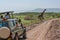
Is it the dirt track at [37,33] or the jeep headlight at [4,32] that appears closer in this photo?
the jeep headlight at [4,32]

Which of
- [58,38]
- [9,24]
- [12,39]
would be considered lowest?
[58,38]

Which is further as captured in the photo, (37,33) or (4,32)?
(37,33)

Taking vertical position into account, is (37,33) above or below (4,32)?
below

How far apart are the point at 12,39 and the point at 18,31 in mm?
2032

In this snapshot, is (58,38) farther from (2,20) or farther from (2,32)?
(2,32)

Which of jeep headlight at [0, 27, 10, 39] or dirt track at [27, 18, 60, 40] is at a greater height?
jeep headlight at [0, 27, 10, 39]

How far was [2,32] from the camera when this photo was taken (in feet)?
40.4

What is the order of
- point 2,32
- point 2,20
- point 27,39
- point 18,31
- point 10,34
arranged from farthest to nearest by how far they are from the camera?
point 27,39 < point 18,31 < point 2,20 < point 10,34 < point 2,32

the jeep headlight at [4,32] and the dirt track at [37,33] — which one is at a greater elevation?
the jeep headlight at [4,32]

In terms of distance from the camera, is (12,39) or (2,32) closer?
(2,32)

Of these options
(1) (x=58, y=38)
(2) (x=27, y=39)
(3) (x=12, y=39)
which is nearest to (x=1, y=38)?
(3) (x=12, y=39)

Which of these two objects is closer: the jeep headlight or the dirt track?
the jeep headlight

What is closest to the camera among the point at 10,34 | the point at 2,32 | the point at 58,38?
the point at 2,32

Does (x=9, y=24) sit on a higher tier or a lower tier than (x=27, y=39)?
higher
